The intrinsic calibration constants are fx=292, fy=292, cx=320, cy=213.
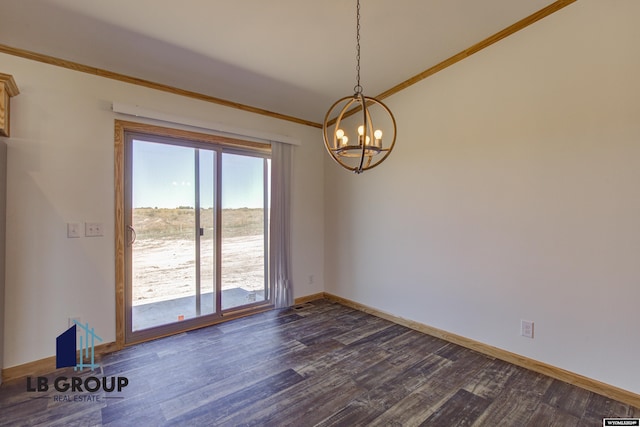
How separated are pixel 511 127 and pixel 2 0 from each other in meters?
3.89

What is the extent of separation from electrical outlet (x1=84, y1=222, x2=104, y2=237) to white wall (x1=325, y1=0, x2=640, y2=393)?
9.85ft

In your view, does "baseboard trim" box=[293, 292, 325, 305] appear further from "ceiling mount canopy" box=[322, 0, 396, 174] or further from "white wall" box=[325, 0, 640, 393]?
"ceiling mount canopy" box=[322, 0, 396, 174]

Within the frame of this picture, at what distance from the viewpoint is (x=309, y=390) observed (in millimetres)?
2186

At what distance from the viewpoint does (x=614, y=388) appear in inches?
83.6

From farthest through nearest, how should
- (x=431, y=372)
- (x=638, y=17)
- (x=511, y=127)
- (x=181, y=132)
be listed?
1. (x=181, y=132)
2. (x=511, y=127)
3. (x=431, y=372)
4. (x=638, y=17)

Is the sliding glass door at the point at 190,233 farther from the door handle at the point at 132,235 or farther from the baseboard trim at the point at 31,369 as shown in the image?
the baseboard trim at the point at 31,369

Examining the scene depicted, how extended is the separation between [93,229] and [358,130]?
2.50 meters

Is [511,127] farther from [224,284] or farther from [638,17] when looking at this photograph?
[224,284]

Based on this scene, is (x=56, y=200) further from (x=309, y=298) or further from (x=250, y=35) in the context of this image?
(x=309, y=298)

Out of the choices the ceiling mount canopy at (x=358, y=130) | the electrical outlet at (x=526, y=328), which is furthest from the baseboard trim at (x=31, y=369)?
the electrical outlet at (x=526, y=328)

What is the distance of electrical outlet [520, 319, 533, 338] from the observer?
251 centimetres

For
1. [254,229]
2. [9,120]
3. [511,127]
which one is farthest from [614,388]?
[9,120]

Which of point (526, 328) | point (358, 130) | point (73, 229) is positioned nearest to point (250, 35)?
point (358, 130)

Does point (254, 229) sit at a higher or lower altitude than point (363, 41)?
lower
